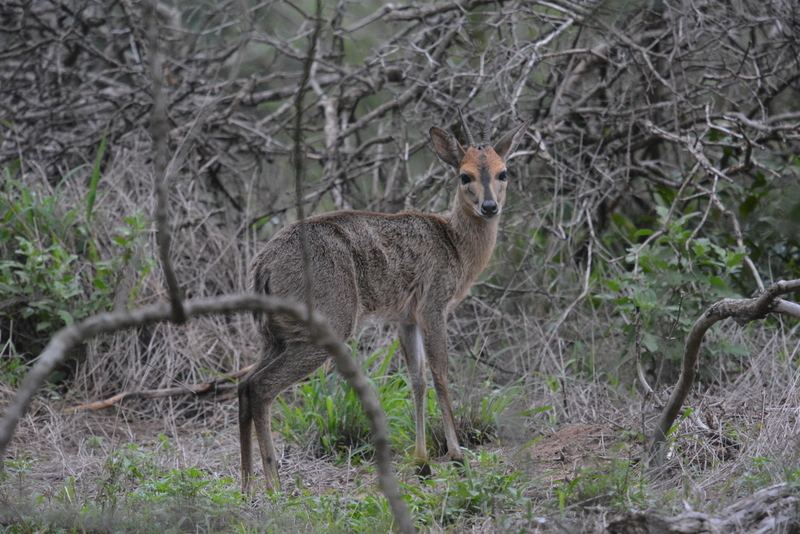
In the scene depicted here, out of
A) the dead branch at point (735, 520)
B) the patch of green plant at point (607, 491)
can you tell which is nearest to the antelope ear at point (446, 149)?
the patch of green plant at point (607, 491)

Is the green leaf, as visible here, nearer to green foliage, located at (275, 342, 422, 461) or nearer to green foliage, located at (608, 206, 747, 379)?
green foliage, located at (275, 342, 422, 461)

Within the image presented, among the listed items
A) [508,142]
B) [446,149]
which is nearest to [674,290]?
[508,142]

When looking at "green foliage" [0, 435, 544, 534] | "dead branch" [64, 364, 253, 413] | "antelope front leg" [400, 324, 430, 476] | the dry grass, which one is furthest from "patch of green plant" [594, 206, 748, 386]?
"dead branch" [64, 364, 253, 413]

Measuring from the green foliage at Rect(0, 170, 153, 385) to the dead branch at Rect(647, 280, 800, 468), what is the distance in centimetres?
382

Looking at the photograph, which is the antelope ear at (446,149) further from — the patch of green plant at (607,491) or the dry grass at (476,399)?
the patch of green plant at (607,491)

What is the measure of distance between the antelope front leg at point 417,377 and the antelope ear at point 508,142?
140cm

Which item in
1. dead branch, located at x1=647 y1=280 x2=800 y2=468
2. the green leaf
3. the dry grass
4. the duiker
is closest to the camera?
dead branch, located at x1=647 y1=280 x2=800 y2=468

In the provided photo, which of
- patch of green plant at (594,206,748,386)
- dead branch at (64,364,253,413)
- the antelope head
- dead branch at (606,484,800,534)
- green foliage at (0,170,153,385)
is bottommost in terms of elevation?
dead branch at (64,364,253,413)

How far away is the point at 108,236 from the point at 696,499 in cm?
504

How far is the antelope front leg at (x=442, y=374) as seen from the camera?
4.73 meters

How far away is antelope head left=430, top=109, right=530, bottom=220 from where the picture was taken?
513 cm

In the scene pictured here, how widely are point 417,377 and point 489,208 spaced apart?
1.21m

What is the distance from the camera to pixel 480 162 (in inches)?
207

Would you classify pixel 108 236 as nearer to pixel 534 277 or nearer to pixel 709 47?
pixel 534 277
